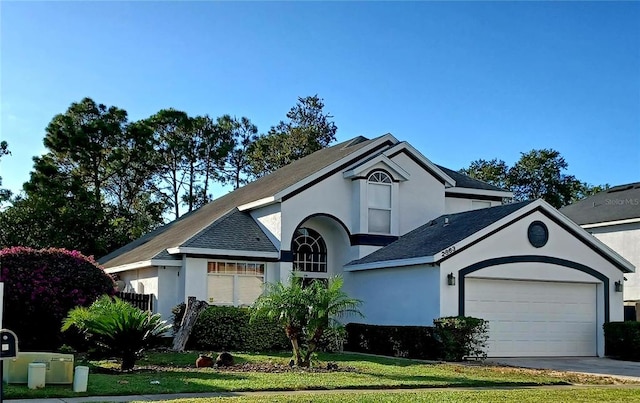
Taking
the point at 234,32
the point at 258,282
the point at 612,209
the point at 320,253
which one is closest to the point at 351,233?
the point at 320,253

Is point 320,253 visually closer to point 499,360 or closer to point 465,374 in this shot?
point 499,360

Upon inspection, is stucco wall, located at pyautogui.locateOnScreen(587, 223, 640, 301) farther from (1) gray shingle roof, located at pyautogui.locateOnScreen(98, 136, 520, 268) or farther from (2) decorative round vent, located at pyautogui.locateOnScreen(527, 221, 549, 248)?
(2) decorative round vent, located at pyautogui.locateOnScreen(527, 221, 549, 248)

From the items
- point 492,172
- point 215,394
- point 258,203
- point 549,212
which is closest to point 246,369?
point 215,394

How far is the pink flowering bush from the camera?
21.2 m

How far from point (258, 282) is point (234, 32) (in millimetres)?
10041

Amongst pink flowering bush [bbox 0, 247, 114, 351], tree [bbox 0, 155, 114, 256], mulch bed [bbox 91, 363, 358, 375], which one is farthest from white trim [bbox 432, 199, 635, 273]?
tree [bbox 0, 155, 114, 256]

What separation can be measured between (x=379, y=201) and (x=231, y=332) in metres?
7.30

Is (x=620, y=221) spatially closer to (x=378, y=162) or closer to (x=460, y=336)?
(x=378, y=162)

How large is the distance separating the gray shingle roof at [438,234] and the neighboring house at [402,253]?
0.08 m

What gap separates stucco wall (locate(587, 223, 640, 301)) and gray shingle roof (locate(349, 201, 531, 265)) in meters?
9.81

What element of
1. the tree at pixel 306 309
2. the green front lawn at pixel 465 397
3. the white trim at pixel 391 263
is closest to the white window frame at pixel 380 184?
the white trim at pixel 391 263

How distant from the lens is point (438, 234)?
25.6 m

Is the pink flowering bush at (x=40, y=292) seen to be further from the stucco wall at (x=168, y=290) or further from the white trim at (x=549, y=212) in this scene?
→ the white trim at (x=549, y=212)

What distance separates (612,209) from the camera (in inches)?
1393
